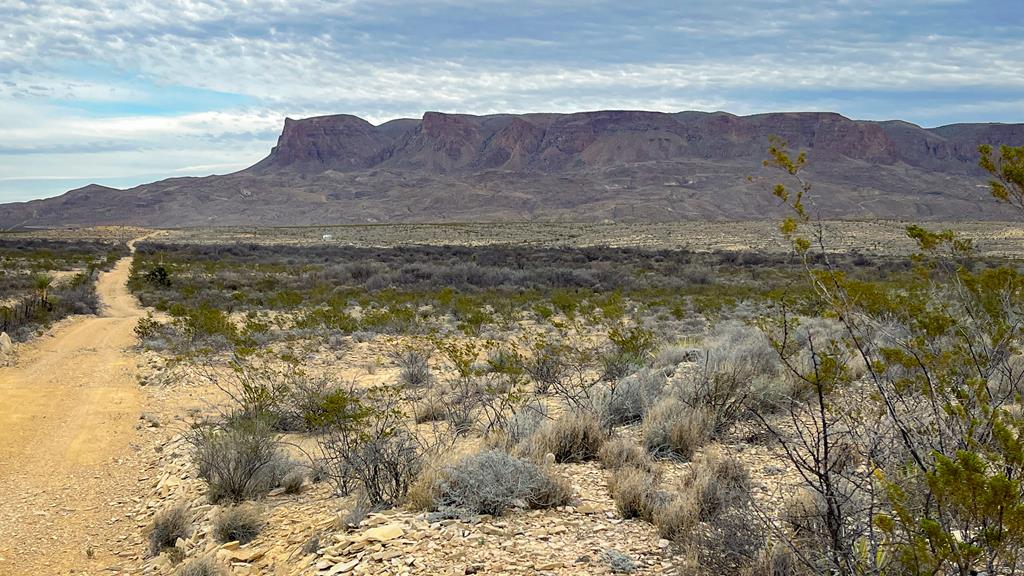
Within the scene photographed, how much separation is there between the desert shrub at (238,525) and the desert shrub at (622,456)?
2.94m

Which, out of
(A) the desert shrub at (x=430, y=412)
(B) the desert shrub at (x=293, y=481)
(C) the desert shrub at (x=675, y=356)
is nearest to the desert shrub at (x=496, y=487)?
(B) the desert shrub at (x=293, y=481)

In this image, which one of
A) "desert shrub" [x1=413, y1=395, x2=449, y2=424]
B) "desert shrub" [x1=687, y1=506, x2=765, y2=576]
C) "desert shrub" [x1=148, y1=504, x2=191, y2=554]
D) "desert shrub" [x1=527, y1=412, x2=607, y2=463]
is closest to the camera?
"desert shrub" [x1=687, y1=506, x2=765, y2=576]

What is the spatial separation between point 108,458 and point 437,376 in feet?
16.5

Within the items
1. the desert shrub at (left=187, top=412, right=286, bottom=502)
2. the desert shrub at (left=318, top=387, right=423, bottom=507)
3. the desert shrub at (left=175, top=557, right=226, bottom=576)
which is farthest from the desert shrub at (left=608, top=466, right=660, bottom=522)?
the desert shrub at (left=187, top=412, right=286, bottom=502)

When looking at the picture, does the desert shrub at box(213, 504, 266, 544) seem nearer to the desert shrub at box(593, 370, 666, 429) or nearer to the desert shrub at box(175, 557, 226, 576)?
the desert shrub at box(175, 557, 226, 576)

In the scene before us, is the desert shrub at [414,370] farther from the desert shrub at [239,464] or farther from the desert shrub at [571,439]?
the desert shrub at [571,439]

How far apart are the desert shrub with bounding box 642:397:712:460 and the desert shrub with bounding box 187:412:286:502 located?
11.9 feet

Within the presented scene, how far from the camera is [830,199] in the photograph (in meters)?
114

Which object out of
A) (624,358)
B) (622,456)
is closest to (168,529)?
(622,456)

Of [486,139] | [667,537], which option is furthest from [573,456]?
[486,139]

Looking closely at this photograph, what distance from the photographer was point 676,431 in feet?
20.0

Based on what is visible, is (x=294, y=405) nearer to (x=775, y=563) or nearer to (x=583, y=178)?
(x=775, y=563)

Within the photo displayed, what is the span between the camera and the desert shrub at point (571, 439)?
5985 mm

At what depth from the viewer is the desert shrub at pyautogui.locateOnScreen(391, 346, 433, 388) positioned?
10602 millimetres
